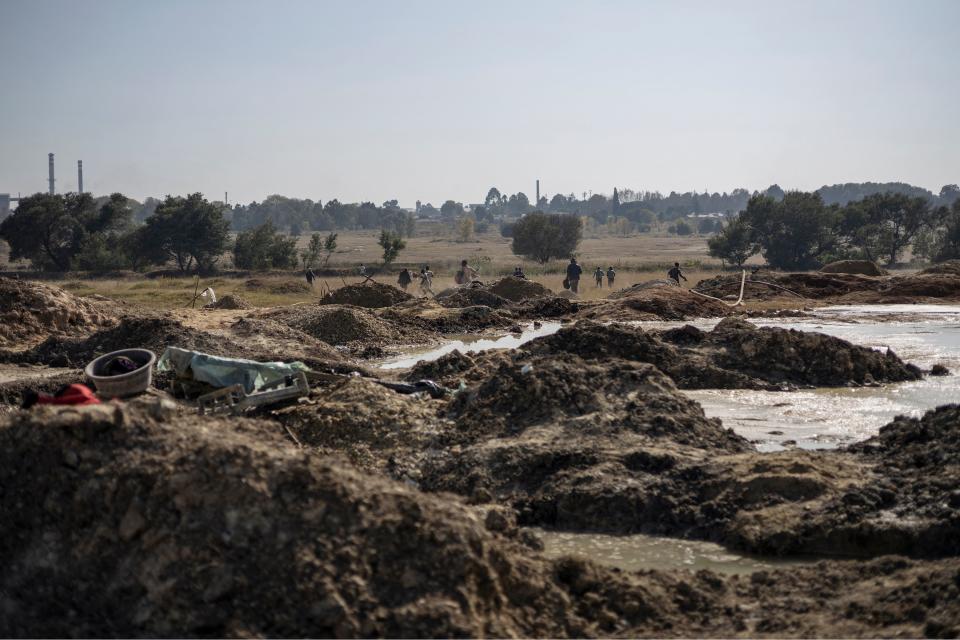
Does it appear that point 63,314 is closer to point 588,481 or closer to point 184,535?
point 588,481

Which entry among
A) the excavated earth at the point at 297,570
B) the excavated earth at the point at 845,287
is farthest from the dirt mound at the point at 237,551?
the excavated earth at the point at 845,287

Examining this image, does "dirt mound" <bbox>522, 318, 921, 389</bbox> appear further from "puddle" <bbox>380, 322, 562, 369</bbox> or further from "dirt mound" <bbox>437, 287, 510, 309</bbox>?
"dirt mound" <bbox>437, 287, 510, 309</bbox>

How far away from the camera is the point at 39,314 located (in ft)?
74.1

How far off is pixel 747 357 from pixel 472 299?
14.8 metres

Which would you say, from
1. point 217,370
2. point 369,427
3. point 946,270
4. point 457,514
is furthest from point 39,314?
point 946,270

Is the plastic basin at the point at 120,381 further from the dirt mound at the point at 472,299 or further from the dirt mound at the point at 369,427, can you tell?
the dirt mound at the point at 472,299

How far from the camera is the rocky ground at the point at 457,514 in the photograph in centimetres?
618

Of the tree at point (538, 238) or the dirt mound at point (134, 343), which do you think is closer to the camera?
the dirt mound at point (134, 343)

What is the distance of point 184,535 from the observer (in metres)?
6.44

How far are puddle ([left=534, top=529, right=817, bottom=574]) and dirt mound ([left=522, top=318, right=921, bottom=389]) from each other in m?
6.72

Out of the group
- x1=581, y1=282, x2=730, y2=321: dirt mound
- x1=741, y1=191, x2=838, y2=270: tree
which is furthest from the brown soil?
x1=741, y1=191, x2=838, y2=270: tree

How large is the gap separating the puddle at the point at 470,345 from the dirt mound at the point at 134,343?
10.5 ft

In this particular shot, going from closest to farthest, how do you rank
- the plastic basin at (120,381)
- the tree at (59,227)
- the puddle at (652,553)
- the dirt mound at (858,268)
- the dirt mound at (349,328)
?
the puddle at (652,553) < the plastic basin at (120,381) < the dirt mound at (349,328) < the dirt mound at (858,268) < the tree at (59,227)

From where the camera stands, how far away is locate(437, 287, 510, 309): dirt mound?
3044 cm
